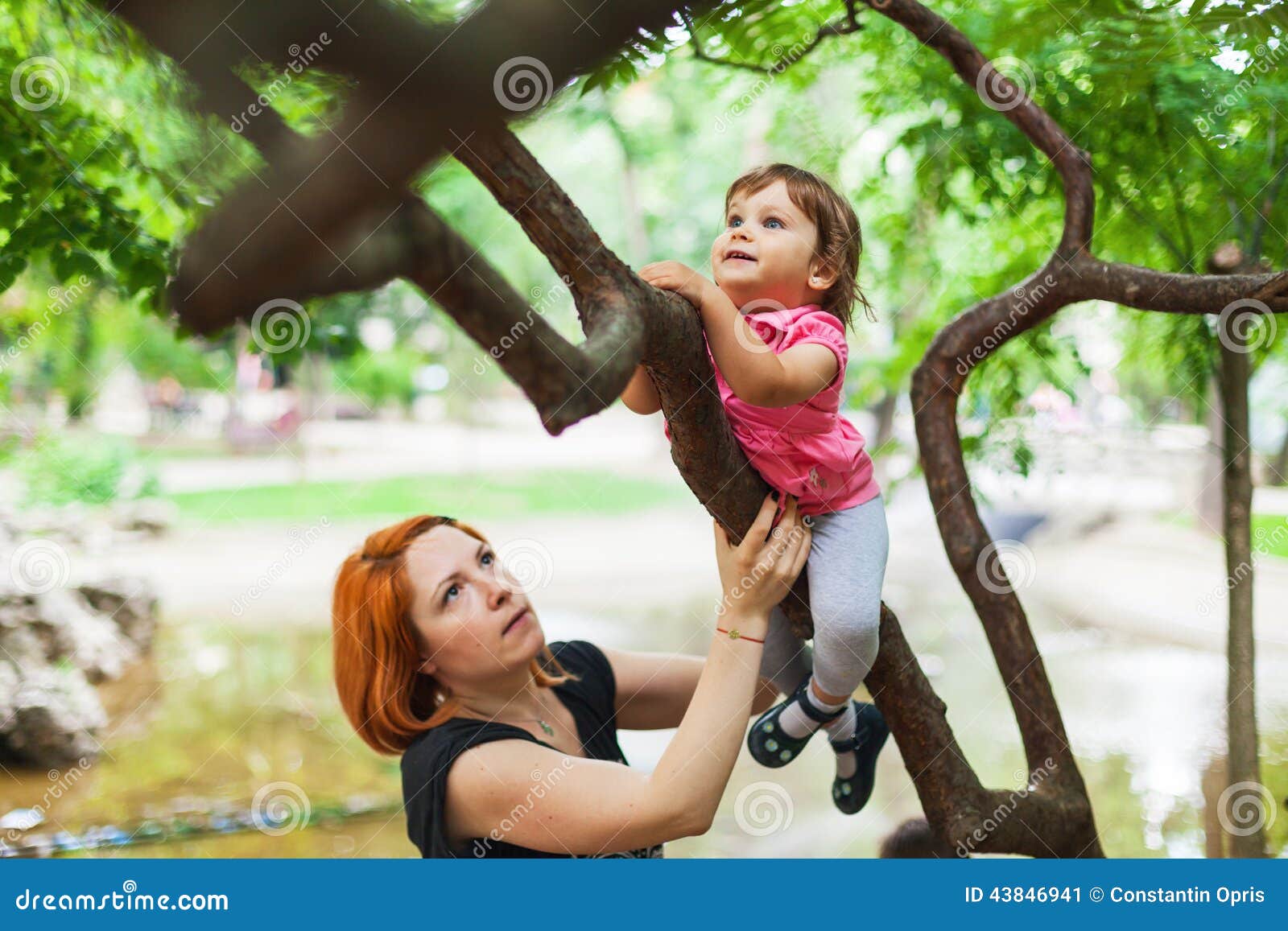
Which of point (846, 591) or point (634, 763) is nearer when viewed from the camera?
point (846, 591)

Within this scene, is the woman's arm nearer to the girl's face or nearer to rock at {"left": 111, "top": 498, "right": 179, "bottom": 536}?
the girl's face

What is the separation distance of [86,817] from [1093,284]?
4188mm

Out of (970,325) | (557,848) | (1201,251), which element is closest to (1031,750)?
(970,325)

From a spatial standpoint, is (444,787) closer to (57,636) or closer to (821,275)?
(821,275)

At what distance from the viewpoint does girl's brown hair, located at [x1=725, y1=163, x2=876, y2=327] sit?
1.59m

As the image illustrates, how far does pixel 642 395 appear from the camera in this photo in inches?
62.2

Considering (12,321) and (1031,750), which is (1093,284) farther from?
(12,321)

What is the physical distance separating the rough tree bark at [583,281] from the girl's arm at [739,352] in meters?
0.04

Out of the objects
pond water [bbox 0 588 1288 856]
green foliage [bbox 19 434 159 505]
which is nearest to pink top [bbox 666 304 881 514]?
pond water [bbox 0 588 1288 856]

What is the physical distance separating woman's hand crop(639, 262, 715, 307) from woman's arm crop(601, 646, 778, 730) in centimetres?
84

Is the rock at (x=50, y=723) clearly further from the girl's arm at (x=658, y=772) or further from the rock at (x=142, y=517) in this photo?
the rock at (x=142, y=517)

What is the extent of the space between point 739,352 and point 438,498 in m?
11.6

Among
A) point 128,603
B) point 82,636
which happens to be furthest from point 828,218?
point 128,603

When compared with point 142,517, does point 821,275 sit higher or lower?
lower
